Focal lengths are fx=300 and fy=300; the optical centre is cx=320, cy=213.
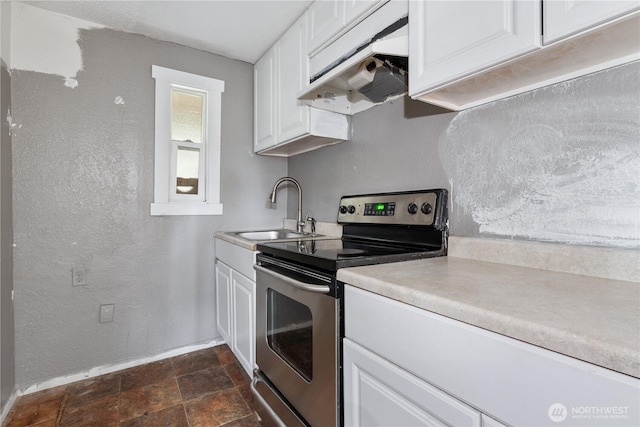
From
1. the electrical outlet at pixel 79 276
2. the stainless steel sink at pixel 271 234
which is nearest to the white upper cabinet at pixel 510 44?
the stainless steel sink at pixel 271 234

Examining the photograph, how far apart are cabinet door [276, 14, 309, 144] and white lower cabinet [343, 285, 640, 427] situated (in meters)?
1.23

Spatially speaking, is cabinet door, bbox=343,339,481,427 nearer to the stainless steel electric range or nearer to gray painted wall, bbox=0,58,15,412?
the stainless steel electric range

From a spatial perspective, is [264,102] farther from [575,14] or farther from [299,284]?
[575,14]

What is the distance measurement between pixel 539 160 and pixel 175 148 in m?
2.19

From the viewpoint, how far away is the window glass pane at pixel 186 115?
2.23 meters

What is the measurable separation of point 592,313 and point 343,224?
1355mm

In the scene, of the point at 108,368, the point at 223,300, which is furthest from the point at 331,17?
the point at 108,368

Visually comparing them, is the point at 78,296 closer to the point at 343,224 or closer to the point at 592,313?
the point at 343,224

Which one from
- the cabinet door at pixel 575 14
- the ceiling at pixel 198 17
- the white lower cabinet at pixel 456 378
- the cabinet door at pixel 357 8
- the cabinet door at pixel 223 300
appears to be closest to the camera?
the white lower cabinet at pixel 456 378

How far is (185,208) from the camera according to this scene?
7.25ft

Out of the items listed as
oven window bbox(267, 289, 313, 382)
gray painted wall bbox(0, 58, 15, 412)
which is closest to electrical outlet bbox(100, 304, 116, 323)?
gray painted wall bbox(0, 58, 15, 412)

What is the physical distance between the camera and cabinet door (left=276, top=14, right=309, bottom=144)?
1.76m

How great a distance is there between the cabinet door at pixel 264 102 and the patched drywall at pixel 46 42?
3.46 feet

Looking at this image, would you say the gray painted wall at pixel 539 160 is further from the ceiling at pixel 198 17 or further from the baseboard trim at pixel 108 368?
the baseboard trim at pixel 108 368
